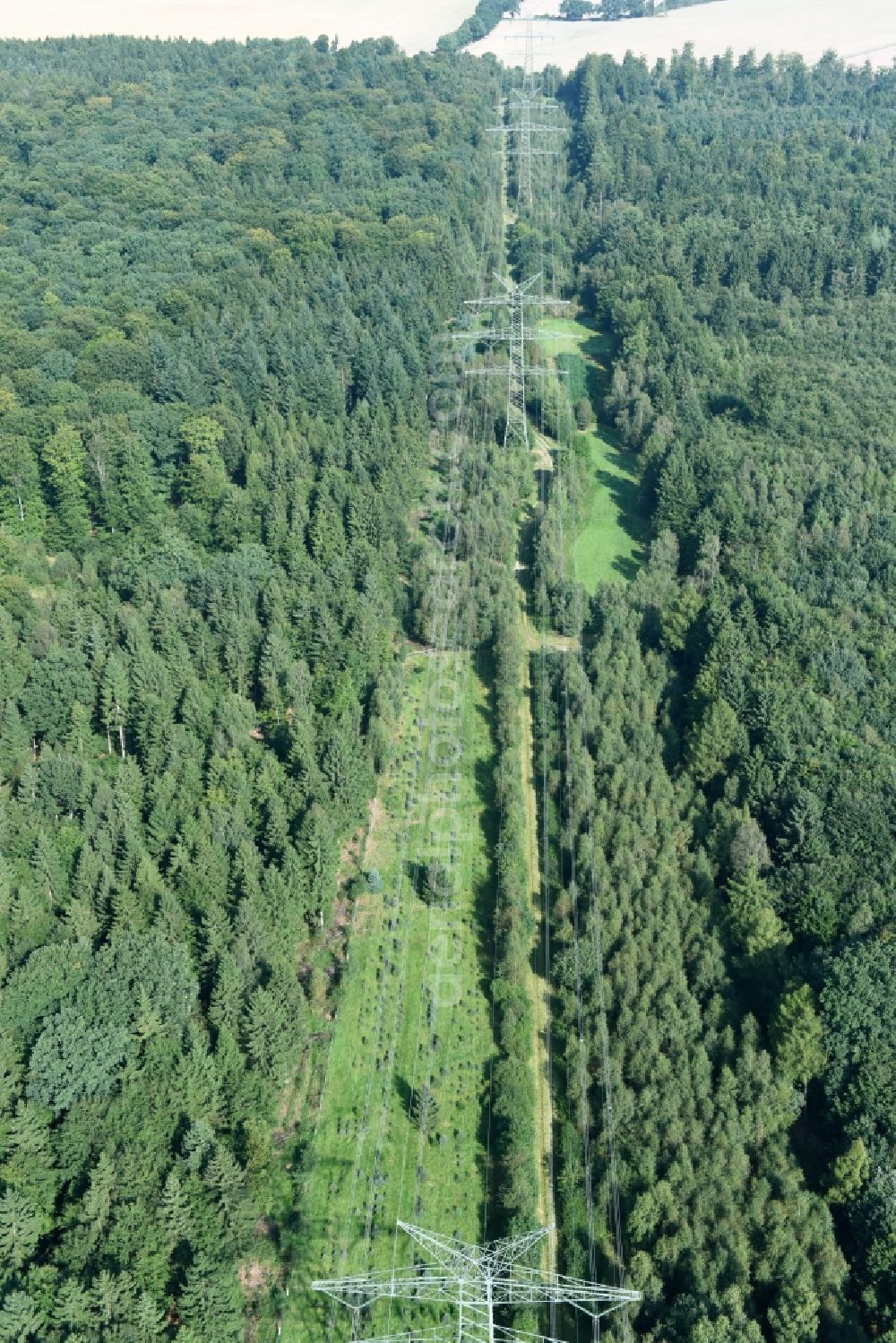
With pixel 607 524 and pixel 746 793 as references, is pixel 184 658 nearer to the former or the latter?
pixel 746 793

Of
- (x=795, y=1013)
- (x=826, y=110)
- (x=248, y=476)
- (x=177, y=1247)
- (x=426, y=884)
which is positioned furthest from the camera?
(x=826, y=110)

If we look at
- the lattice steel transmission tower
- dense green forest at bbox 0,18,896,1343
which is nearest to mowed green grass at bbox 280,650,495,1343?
dense green forest at bbox 0,18,896,1343

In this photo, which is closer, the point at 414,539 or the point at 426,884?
the point at 426,884

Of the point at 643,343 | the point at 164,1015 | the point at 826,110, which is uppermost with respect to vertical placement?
the point at 826,110

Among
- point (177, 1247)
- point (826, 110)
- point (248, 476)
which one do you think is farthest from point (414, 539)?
point (826, 110)

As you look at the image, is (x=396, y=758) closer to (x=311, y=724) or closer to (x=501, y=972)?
(x=311, y=724)

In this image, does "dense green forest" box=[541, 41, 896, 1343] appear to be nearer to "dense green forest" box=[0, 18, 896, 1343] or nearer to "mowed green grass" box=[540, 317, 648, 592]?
"dense green forest" box=[0, 18, 896, 1343]
